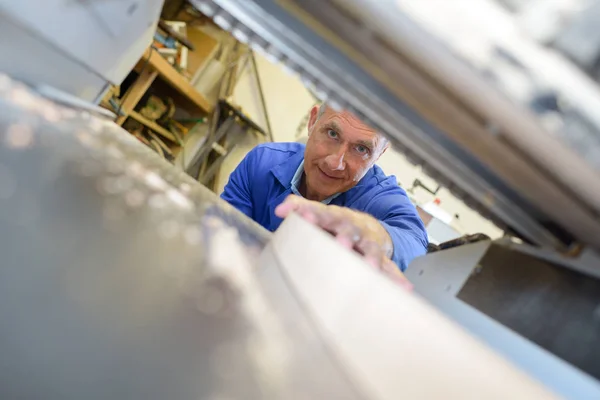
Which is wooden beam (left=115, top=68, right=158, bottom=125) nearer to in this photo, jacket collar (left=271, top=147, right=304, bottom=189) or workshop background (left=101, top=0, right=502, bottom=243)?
workshop background (left=101, top=0, right=502, bottom=243)

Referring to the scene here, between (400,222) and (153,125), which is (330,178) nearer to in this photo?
(400,222)

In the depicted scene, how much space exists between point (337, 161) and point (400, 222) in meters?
0.26

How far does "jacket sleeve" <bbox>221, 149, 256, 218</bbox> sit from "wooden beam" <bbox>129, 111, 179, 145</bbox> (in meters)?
0.90

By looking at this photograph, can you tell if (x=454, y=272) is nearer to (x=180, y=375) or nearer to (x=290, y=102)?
(x=180, y=375)

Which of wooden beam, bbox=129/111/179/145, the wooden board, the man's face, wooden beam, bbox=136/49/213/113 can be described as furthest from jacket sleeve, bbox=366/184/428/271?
the wooden board

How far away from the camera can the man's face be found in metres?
1.11

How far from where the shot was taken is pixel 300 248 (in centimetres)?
41

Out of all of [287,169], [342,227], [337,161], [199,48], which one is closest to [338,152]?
[337,161]

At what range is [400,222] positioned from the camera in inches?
38.3

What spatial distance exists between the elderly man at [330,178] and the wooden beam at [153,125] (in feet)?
3.04

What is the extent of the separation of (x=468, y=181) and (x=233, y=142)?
2.44 metres

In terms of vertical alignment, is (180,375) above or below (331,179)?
below

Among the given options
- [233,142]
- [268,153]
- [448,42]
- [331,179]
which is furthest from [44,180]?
[233,142]

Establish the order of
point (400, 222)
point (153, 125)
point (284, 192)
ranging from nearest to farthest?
point (400, 222), point (284, 192), point (153, 125)
